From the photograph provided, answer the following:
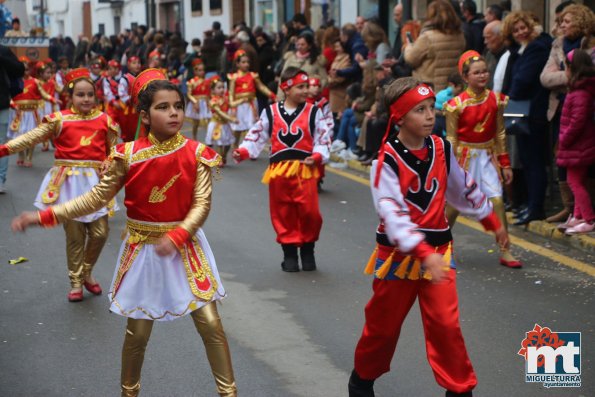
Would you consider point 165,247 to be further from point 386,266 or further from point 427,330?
point 427,330

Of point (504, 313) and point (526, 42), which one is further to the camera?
point (526, 42)

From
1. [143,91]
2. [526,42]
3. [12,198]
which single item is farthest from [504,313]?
[12,198]

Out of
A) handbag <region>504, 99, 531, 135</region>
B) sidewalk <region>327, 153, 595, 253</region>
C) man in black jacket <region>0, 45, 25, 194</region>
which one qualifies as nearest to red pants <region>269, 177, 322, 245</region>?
sidewalk <region>327, 153, 595, 253</region>

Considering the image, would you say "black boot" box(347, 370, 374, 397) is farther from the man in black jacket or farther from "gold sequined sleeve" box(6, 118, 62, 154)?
the man in black jacket

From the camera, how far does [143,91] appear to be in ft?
18.9

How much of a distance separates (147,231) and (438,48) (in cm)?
902

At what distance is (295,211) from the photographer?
31.9ft

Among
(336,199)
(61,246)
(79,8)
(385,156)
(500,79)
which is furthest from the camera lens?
(79,8)

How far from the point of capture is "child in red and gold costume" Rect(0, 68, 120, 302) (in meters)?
8.59

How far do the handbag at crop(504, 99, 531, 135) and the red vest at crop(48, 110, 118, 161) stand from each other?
4.35 m

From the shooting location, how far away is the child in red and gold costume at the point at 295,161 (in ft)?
31.4

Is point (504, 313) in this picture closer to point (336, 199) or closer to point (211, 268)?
point (211, 268)

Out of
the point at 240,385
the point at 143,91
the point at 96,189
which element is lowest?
the point at 240,385

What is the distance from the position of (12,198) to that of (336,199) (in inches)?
165
